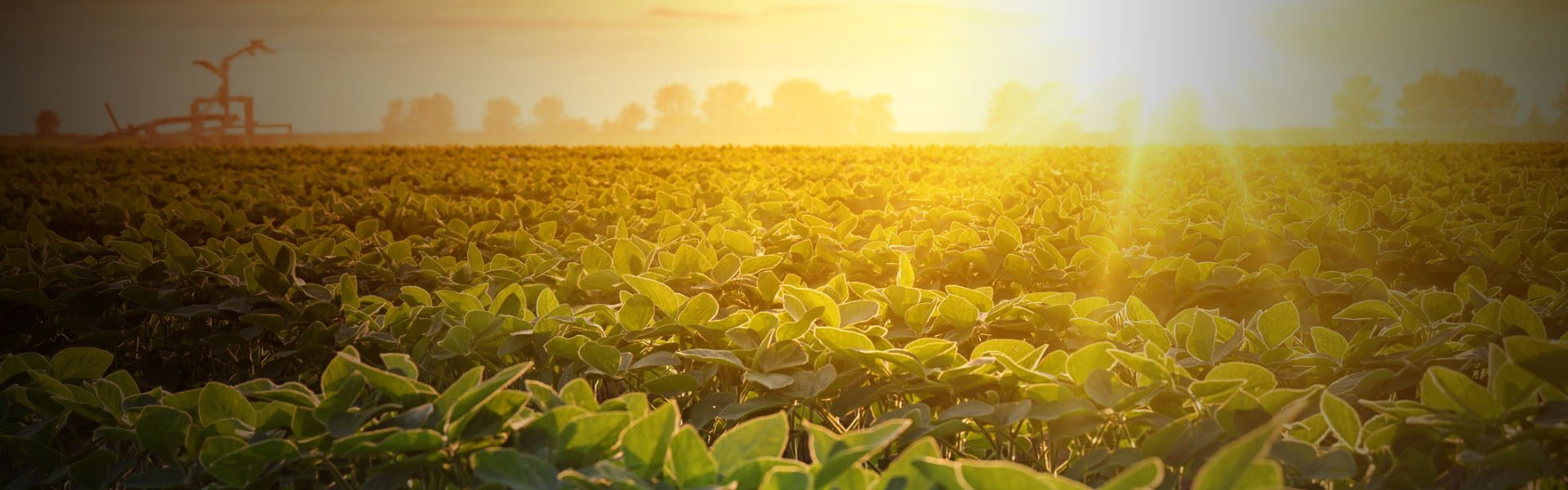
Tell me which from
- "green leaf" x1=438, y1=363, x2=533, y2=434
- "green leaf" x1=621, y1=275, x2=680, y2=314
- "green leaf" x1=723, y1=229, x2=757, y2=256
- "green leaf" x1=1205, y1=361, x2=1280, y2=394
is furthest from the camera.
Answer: "green leaf" x1=723, y1=229, x2=757, y2=256

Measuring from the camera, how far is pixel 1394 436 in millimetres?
A: 1672

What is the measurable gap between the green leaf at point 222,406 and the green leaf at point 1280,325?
7.38 ft

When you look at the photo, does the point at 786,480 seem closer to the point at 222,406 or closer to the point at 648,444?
the point at 648,444

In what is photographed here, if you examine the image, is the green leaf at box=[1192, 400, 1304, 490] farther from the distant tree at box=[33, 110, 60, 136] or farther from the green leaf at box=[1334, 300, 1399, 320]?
the distant tree at box=[33, 110, 60, 136]

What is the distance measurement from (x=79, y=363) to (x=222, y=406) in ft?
2.33

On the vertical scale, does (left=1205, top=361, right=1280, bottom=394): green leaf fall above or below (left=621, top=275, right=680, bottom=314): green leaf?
below

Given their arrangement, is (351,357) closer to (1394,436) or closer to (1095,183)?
(1394,436)

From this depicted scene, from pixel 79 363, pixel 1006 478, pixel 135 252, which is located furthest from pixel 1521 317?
pixel 135 252

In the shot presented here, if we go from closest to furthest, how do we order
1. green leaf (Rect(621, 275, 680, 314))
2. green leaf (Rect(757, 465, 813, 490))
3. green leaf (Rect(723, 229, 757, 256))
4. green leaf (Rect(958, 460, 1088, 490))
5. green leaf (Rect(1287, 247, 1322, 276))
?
green leaf (Rect(958, 460, 1088, 490)) < green leaf (Rect(757, 465, 813, 490)) < green leaf (Rect(621, 275, 680, 314)) < green leaf (Rect(1287, 247, 1322, 276)) < green leaf (Rect(723, 229, 757, 256))

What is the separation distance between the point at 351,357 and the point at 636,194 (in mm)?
6717

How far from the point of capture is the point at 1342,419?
5.28 ft

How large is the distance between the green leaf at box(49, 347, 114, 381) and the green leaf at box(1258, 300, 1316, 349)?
276 cm

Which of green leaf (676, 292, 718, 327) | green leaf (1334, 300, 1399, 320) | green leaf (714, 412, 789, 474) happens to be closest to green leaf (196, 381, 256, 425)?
green leaf (676, 292, 718, 327)

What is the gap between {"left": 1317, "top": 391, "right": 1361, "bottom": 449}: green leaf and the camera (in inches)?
63.2
